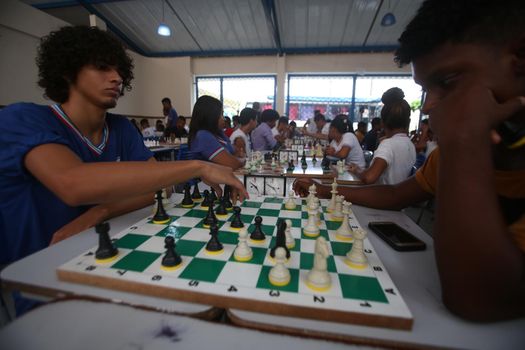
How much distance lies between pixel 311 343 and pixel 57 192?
0.86 meters

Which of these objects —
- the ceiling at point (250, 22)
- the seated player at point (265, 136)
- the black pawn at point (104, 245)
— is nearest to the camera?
the black pawn at point (104, 245)

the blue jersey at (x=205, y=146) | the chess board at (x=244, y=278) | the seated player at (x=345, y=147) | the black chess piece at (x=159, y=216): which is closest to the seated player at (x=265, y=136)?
the seated player at (x=345, y=147)

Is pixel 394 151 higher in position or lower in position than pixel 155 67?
lower

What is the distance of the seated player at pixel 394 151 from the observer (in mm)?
2137

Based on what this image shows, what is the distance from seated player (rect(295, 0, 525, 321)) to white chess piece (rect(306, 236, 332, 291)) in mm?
270

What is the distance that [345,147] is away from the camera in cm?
356

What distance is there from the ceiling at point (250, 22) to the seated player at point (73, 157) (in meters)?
6.26

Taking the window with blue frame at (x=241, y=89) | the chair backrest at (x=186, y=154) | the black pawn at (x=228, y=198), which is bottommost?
the black pawn at (x=228, y=198)

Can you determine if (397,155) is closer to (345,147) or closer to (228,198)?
(345,147)

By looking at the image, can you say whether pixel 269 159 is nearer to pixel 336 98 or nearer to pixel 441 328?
pixel 441 328

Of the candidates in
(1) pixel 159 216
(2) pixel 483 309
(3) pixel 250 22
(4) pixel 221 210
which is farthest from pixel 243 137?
(3) pixel 250 22

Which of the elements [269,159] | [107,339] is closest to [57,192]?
[107,339]

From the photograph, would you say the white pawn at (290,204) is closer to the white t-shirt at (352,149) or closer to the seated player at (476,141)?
the seated player at (476,141)

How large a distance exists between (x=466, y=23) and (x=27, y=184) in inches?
60.4
